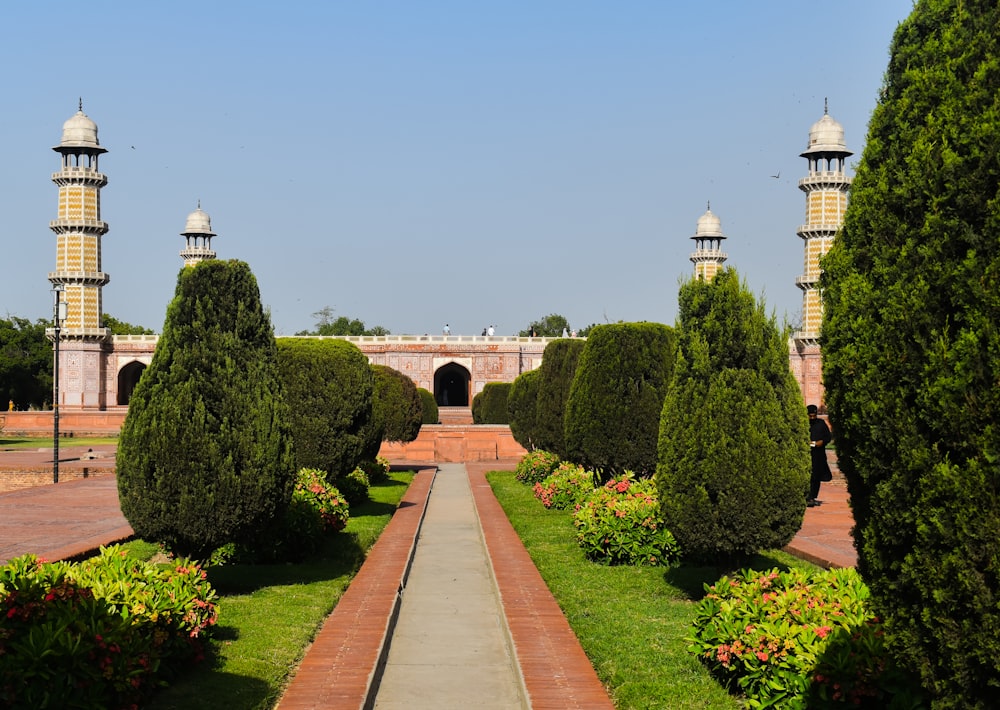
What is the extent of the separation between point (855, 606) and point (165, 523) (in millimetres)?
4741

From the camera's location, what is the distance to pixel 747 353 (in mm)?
7730

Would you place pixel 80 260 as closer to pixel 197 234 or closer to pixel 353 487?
pixel 197 234

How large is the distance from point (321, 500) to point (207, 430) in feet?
11.7

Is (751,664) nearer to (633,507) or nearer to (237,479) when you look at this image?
(237,479)

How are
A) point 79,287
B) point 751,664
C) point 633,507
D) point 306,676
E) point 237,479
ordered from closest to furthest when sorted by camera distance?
point 751,664, point 306,676, point 237,479, point 633,507, point 79,287

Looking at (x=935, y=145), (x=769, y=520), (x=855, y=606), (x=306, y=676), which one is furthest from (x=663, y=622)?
(x=935, y=145)

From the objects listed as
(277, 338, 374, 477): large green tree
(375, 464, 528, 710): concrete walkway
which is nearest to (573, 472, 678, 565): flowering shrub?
(375, 464, 528, 710): concrete walkway

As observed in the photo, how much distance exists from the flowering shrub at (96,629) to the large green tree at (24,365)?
189 ft

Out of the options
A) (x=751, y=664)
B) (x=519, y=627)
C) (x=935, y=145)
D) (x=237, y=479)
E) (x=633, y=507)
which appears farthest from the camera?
(x=633, y=507)

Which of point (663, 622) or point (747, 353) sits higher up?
point (747, 353)

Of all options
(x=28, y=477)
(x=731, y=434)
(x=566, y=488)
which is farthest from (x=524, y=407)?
(x=731, y=434)

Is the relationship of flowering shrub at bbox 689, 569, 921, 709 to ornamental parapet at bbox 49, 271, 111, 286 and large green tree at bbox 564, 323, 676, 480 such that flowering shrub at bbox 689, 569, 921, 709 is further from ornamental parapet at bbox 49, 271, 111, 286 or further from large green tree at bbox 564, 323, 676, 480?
ornamental parapet at bbox 49, 271, 111, 286

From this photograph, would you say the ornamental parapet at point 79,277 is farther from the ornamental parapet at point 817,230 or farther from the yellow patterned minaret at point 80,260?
the ornamental parapet at point 817,230

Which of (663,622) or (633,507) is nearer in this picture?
(663,622)
